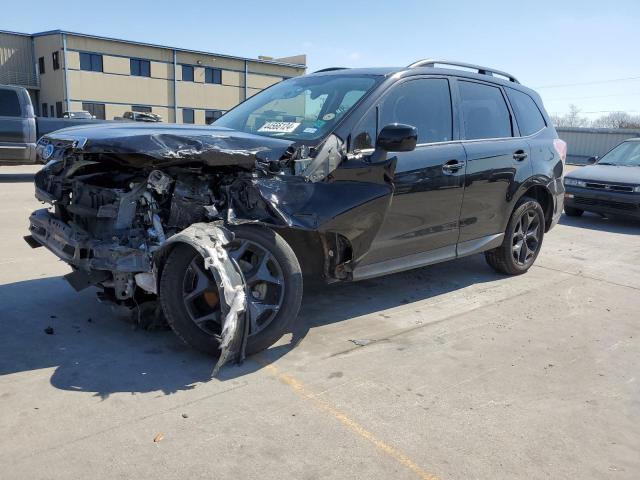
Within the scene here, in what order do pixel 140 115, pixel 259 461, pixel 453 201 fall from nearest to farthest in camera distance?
pixel 259 461 → pixel 453 201 → pixel 140 115

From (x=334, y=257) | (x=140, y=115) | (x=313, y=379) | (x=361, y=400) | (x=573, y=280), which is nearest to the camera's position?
(x=361, y=400)

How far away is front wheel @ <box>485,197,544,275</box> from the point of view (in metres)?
5.78

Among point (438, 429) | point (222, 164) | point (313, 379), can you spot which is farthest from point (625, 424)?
point (222, 164)

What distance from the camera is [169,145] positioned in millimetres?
3334

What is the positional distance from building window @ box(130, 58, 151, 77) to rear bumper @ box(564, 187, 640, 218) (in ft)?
121

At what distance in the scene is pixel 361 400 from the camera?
320 centimetres

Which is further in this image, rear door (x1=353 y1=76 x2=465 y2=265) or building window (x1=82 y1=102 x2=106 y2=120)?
building window (x1=82 y1=102 x2=106 y2=120)

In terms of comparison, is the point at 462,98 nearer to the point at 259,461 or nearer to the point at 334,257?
the point at 334,257

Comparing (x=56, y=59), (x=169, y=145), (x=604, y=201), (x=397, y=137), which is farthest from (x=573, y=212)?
(x=56, y=59)

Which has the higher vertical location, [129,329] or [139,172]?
[139,172]

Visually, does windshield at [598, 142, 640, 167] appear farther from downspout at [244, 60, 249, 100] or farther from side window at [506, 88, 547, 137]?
downspout at [244, 60, 249, 100]

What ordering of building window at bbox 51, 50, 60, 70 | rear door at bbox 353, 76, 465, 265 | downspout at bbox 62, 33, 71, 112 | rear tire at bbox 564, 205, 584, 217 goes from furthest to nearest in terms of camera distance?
building window at bbox 51, 50, 60, 70 → downspout at bbox 62, 33, 71, 112 → rear tire at bbox 564, 205, 584, 217 → rear door at bbox 353, 76, 465, 265

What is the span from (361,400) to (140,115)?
68.9ft

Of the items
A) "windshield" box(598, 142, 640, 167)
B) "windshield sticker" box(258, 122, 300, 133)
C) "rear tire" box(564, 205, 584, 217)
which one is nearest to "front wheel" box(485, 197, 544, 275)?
"windshield sticker" box(258, 122, 300, 133)
